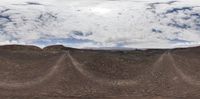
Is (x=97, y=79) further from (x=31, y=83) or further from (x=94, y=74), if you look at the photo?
(x=31, y=83)

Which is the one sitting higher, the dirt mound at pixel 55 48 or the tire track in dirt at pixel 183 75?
the dirt mound at pixel 55 48

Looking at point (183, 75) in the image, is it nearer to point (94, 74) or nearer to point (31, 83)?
point (94, 74)

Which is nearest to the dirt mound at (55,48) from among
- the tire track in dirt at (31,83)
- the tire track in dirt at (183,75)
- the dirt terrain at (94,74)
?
the dirt terrain at (94,74)

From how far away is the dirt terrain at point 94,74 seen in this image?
3551mm

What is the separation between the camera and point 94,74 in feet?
11.7

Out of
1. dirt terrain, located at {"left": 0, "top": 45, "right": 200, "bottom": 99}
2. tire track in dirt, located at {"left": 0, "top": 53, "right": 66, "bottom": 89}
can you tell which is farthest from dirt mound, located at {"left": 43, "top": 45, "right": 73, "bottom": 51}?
tire track in dirt, located at {"left": 0, "top": 53, "right": 66, "bottom": 89}

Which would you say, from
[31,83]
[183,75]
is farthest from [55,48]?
[183,75]

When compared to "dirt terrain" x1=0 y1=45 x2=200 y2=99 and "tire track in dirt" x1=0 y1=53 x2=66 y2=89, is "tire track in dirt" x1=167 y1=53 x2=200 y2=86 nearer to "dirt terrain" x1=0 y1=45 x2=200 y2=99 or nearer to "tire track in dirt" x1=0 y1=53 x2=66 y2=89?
"dirt terrain" x1=0 y1=45 x2=200 y2=99

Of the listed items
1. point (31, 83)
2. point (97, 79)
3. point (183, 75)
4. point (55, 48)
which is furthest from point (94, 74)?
point (183, 75)

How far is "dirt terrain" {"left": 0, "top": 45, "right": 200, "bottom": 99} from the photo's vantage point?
11.6 ft

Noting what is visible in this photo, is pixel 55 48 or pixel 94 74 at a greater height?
pixel 55 48

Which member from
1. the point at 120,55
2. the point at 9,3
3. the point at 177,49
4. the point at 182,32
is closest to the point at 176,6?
the point at 182,32

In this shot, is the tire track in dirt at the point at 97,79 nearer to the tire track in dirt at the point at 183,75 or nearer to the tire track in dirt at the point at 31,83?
the tire track in dirt at the point at 31,83

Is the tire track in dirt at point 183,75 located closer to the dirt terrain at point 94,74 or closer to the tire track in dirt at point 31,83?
the dirt terrain at point 94,74
